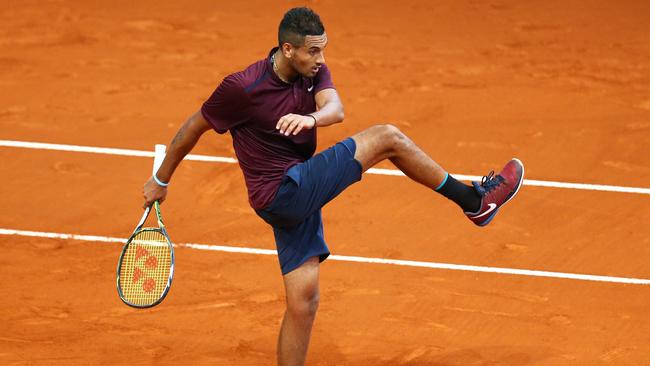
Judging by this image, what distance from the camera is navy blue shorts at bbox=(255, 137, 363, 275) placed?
7.85 meters

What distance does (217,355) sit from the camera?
9.43m

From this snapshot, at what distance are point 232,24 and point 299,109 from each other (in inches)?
289

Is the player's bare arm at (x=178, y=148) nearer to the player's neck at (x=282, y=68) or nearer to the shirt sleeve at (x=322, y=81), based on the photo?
the player's neck at (x=282, y=68)

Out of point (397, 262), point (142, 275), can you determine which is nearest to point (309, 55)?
point (142, 275)

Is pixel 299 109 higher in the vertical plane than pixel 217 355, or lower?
higher

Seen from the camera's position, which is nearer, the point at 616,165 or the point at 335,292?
the point at 335,292

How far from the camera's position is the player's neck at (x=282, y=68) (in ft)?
25.8

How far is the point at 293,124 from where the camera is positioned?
7.23 m

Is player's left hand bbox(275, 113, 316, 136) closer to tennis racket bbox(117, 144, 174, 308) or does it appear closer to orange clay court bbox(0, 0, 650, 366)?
tennis racket bbox(117, 144, 174, 308)

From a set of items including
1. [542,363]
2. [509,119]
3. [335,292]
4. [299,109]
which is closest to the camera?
[299,109]

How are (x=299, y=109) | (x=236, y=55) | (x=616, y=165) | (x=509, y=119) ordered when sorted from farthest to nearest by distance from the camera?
(x=236, y=55) < (x=509, y=119) < (x=616, y=165) < (x=299, y=109)

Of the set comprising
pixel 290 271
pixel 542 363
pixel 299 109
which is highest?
pixel 299 109

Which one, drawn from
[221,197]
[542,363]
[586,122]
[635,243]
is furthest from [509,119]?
[542,363]

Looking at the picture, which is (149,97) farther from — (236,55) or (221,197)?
(221,197)
